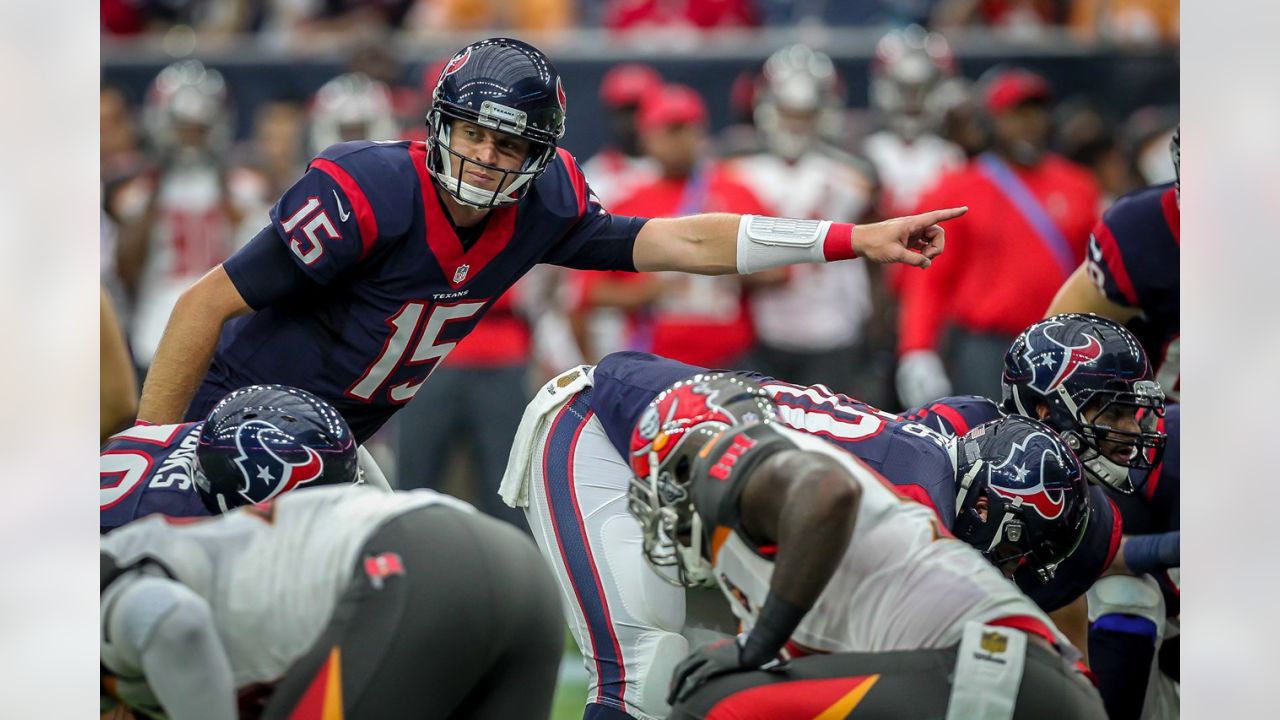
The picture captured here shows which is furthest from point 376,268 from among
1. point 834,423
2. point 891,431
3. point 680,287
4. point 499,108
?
point 680,287

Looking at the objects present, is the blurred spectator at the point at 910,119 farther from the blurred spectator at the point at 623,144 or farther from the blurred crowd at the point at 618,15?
the blurred spectator at the point at 623,144

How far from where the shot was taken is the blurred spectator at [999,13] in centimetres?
826

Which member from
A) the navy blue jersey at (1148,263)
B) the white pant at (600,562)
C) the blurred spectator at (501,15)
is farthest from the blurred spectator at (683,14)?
the white pant at (600,562)

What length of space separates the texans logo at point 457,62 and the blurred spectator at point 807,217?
123 inches

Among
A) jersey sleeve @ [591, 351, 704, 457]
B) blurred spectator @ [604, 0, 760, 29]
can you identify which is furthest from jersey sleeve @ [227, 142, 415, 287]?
blurred spectator @ [604, 0, 760, 29]

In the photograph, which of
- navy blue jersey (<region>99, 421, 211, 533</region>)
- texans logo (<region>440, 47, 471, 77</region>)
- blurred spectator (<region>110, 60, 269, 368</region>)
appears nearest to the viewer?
navy blue jersey (<region>99, 421, 211, 533</region>)

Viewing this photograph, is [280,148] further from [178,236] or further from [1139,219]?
[1139,219]

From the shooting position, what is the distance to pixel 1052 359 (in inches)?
141

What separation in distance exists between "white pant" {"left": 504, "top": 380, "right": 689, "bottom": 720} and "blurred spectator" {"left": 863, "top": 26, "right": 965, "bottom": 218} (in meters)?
3.91

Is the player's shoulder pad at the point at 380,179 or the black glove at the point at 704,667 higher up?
the player's shoulder pad at the point at 380,179

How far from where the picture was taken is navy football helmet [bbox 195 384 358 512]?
2861 mm

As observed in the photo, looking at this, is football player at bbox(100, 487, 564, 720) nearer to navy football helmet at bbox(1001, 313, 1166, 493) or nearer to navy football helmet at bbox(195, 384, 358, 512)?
navy football helmet at bbox(195, 384, 358, 512)
